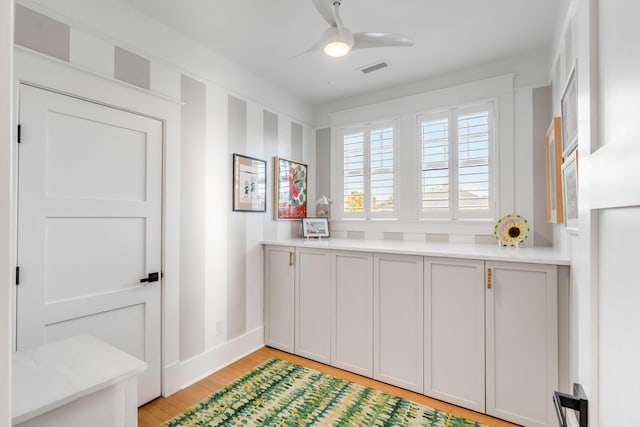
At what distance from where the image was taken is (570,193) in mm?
1754

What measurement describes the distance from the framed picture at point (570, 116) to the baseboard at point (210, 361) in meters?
2.96

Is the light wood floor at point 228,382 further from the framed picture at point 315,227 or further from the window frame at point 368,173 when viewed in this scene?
the window frame at point 368,173

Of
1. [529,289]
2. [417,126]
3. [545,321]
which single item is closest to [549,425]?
[545,321]

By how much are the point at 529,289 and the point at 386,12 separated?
7.05 ft

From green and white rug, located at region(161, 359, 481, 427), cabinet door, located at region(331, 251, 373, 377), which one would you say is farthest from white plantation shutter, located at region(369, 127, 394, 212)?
green and white rug, located at region(161, 359, 481, 427)

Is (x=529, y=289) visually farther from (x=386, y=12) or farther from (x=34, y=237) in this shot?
(x=34, y=237)

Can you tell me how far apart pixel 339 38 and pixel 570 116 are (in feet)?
4.64

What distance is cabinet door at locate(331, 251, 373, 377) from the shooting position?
8.81 ft

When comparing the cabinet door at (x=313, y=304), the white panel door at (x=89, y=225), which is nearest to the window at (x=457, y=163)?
the cabinet door at (x=313, y=304)

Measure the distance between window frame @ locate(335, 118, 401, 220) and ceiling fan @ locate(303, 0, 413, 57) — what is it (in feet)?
4.75

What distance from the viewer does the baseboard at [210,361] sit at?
Result: 2436mm

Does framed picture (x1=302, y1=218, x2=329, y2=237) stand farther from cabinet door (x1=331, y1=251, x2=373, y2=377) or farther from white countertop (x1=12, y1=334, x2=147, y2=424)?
white countertop (x1=12, y1=334, x2=147, y2=424)

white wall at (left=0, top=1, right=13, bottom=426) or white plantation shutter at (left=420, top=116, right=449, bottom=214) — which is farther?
white plantation shutter at (left=420, top=116, right=449, bottom=214)

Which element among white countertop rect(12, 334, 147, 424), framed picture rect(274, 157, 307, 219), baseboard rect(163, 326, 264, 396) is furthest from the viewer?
framed picture rect(274, 157, 307, 219)
